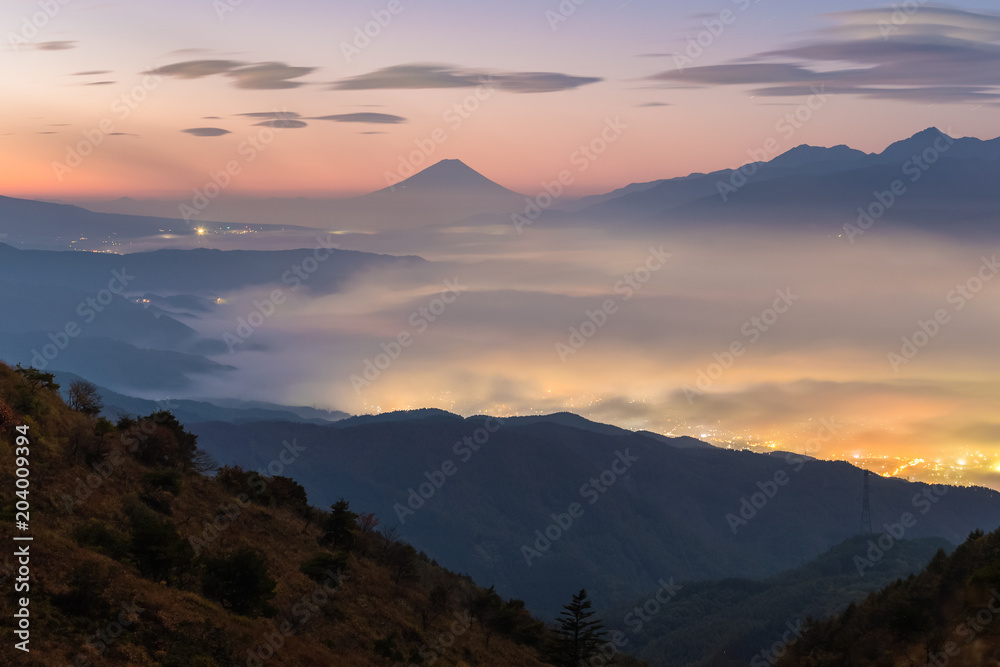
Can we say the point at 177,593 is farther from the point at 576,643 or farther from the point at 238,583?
the point at 576,643

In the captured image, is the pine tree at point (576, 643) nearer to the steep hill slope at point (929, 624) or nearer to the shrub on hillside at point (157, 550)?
the steep hill slope at point (929, 624)

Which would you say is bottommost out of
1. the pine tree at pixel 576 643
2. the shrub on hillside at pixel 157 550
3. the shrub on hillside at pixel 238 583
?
the pine tree at pixel 576 643

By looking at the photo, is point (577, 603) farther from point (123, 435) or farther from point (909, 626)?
point (123, 435)

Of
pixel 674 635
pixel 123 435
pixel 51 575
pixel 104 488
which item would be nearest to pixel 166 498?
pixel 104 488

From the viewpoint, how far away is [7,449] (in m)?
35.2

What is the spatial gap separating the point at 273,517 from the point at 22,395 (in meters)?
16.8

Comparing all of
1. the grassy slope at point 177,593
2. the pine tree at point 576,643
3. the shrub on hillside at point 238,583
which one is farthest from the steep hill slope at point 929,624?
the shrub on hillside at point 238,583

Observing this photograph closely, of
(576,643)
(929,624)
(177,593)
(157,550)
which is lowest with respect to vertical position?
(576,643)

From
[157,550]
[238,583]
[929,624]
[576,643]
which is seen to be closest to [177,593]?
[157,550]

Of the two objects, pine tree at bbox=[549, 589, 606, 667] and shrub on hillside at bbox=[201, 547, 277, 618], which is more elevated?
shrub on hillside at bbox=[201, 547, 277, 618]

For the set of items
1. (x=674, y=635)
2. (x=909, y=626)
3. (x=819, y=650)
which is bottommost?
(x=674, y=635)

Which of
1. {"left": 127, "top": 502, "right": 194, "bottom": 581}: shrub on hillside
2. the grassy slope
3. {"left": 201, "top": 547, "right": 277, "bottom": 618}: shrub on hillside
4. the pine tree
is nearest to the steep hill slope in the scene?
the pine tree

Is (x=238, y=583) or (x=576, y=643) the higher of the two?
(x=238, y=583)

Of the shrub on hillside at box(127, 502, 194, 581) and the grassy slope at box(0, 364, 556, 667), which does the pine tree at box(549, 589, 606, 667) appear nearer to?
the grassy slope at box(0, 364, 556, 667)
